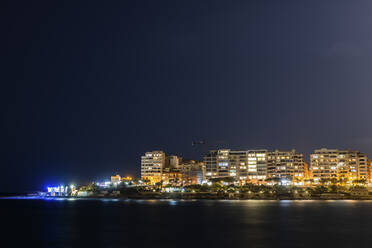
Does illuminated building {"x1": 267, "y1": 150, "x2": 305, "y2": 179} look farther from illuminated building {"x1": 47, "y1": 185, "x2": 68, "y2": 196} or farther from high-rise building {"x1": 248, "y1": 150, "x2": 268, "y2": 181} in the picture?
illuminated building {"x1": 47, "y1": 185, "x2": 68, "y2": 196}

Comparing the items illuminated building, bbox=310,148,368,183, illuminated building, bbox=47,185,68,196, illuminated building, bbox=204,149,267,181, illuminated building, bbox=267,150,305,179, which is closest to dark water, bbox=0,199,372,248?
illuminated building, bbox=267,150,305,179

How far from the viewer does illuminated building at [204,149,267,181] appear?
166m

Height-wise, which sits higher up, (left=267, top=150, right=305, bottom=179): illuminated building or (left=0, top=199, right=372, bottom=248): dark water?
(left=267, top=150, right=305, bottom=179): illuminated building

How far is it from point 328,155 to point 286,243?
133m

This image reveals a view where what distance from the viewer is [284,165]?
163875mm

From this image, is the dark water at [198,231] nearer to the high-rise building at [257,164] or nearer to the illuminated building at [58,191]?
the high-rise building at [257,164]

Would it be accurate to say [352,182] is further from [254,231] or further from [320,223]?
[254,231]

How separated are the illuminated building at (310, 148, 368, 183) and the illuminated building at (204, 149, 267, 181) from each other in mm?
19569

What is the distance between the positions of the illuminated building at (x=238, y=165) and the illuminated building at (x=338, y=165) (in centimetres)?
1957

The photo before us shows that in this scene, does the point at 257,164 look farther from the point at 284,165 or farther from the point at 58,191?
the point at 58,191

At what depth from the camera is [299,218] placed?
200ft

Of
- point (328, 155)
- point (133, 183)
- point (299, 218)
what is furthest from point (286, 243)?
point (133, 183)

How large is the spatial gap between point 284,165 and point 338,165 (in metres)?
20.2

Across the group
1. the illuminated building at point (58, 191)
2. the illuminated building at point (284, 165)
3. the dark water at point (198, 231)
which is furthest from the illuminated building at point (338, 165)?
the dark water at point (198, 231)
